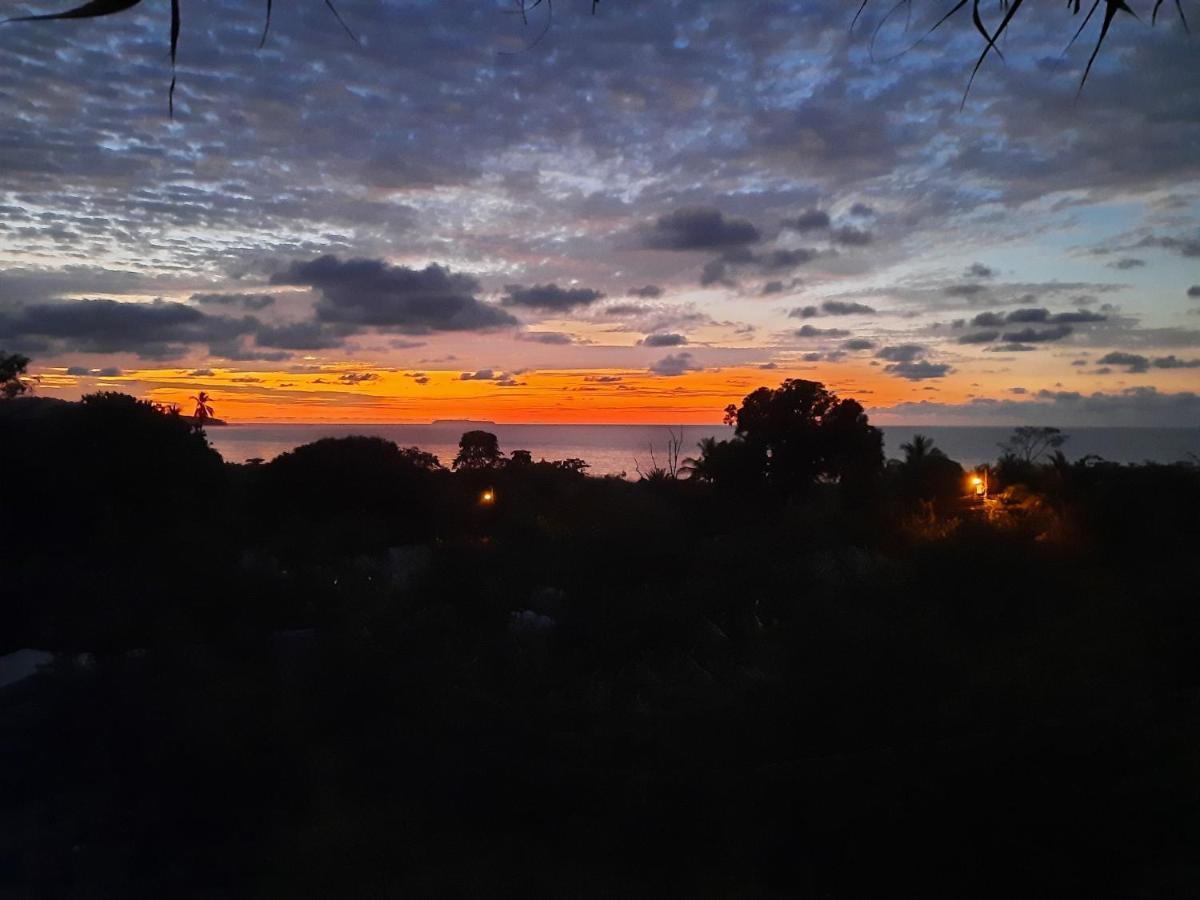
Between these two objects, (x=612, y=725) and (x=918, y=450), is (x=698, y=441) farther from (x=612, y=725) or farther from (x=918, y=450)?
(x=612, y=725)

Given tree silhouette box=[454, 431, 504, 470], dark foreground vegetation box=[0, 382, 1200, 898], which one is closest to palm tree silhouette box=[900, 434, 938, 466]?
dark foreground vegetation box=[0, 382, 1200, 898]

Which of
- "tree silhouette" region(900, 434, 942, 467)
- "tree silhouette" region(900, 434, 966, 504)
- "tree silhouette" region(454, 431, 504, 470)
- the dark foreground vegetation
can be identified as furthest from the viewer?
"tree silhouette" region(454, 431, 504, 470)

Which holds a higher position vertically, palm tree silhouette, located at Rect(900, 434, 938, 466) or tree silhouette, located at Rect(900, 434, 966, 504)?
palm tree silhouette, located at Rect(900, 434, 938, 466)

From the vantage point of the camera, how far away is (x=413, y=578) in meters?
16.2

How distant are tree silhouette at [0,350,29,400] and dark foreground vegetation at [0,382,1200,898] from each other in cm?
3602

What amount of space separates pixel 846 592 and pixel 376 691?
4963mm

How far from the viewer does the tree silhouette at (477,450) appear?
56562mm

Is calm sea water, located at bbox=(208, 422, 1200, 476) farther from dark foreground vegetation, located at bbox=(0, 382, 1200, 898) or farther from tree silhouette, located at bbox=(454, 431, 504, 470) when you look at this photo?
dark foreground vegetation, located at bbox=(0, 382, 1200, 898)

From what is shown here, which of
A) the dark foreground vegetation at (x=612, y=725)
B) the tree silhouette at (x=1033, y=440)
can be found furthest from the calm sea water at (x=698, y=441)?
the dark foreground vegetation at (x=612, y=725)

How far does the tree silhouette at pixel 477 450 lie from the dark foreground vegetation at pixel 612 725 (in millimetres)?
39741

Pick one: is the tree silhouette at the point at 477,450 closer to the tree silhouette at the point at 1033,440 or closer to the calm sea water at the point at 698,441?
the calm sea water at the point at 698,441

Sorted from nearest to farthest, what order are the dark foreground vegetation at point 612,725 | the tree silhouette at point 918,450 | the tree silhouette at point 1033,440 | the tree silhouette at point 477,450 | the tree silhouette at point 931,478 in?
the dark foreground vegetation at point 612,725 < the tree silhouette at point 931,478 < the tree silhouette at point 918,450 < the tree silhouette at point 1033,440 < the tree silhouette at point 477,450

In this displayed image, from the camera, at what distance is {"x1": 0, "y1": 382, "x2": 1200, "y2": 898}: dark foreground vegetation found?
22.0 feet

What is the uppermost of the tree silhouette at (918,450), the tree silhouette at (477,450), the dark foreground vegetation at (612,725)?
the tree silhouette at (918,450)
